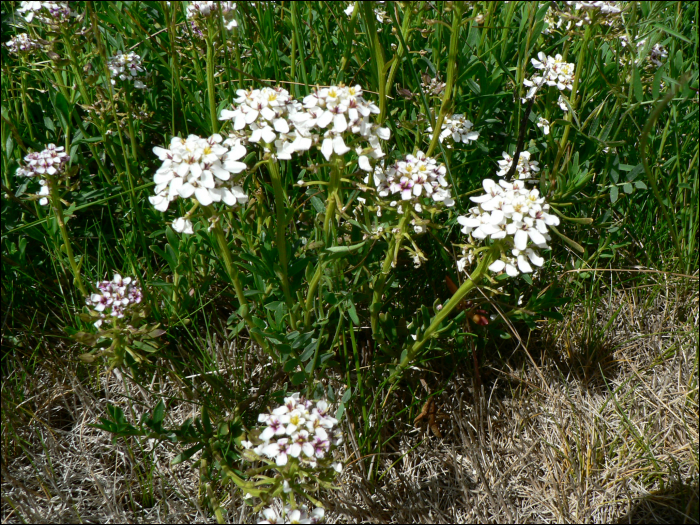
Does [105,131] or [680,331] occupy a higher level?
[105,131]

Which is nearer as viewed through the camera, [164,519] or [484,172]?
[164,519]

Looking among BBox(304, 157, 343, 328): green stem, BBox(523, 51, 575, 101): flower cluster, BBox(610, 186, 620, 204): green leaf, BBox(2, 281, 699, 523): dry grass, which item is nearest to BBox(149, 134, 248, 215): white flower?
→ BBox(304, 157, 343, 328): green stem

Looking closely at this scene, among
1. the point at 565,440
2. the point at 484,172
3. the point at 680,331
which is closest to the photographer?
the point at 565,440

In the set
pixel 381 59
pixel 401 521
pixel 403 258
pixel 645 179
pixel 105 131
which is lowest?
pixel 401 521

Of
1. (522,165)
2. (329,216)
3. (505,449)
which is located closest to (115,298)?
(329,216)

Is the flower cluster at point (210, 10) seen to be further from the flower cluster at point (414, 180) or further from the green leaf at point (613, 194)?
the green leaf at point (613, 194)

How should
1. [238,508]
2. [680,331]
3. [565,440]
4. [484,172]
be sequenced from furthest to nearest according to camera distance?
[484,172] → [680,331] → [565,440] → [238,508]

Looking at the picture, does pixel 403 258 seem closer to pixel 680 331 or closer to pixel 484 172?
pixel 484 172

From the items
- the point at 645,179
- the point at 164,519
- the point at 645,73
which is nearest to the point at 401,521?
the point at 164,519
